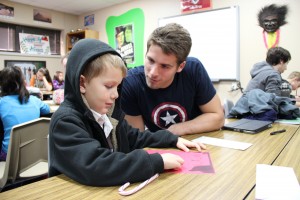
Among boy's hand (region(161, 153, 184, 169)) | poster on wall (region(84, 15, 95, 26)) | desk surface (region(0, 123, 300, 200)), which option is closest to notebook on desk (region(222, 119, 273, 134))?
desk surface (region(0, 123, 300, 200))

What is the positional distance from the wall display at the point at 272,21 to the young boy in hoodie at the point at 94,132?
129 inches

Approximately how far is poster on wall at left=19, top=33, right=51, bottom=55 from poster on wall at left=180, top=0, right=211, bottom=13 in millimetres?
3661

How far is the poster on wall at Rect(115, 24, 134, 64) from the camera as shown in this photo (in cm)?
542

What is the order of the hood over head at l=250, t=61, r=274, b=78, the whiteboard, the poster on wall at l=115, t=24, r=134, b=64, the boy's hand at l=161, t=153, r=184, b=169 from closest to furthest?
the boy's hand at l=161, t=153, r=184, b=169
the hood over head at l=250, t=61, r=274, b=78
the whiteboard
the poster on wall at l=115, t=24, r=134, b=64

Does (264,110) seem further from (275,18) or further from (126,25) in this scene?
(126,25)

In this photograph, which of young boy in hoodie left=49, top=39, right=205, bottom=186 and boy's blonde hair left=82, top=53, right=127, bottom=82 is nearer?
young boy in hoodie left=49, top=39, right=205, bottom=186

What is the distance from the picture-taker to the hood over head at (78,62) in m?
0.82

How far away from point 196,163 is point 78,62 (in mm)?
529

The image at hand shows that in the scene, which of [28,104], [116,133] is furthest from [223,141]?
[28,104]

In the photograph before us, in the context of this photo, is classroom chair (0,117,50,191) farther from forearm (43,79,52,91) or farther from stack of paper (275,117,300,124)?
forearm (43,79,52,91)

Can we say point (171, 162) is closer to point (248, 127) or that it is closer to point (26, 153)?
point (248, 127)

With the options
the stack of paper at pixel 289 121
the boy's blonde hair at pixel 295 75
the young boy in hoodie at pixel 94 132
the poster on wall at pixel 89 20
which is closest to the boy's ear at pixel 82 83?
the young boy in hoodie at pixel 94 132

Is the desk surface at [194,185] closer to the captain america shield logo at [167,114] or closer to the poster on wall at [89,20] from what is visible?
the captain america shield logo at [167,114]

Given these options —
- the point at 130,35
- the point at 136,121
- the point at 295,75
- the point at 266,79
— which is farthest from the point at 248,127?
the point at 130,35
